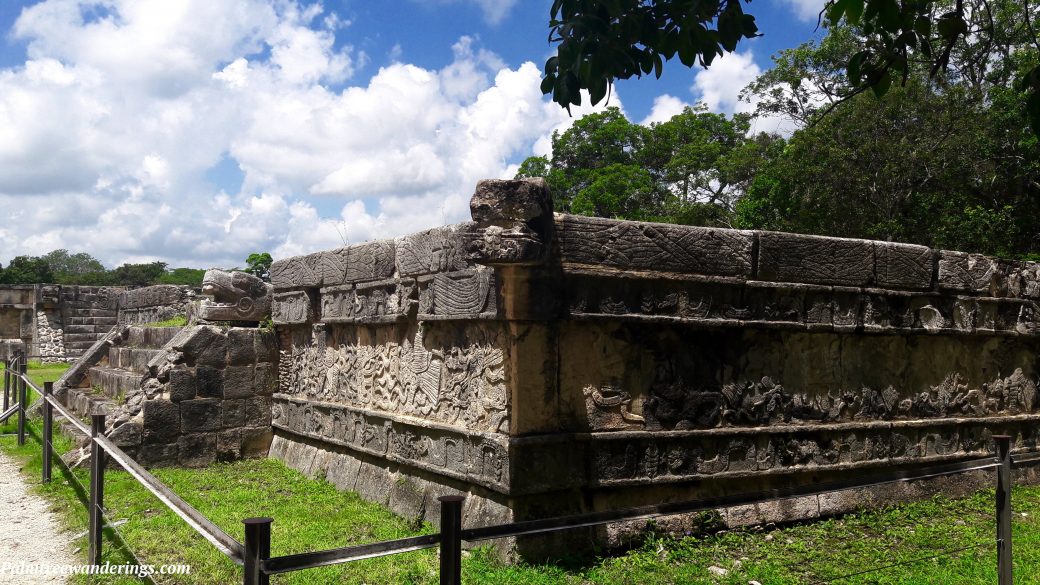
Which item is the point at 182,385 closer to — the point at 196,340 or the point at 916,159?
the point at 196,340

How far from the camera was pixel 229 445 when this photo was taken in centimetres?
809

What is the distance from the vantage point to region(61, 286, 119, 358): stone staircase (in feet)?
66.0

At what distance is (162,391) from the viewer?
25.4ft

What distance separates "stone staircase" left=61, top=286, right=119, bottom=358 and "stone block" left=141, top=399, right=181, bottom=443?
13.9 metres

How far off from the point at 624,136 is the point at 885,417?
91.4 feet

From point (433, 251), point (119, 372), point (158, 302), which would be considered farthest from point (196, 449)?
point (158, 302)

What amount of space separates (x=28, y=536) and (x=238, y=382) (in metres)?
2.87

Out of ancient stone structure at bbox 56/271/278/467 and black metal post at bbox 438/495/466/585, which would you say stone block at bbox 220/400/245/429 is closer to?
ancient stone structure at bbox 56/271/278/467

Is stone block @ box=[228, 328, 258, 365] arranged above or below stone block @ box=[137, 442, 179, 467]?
above

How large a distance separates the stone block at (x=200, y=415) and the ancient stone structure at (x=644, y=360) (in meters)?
1.33

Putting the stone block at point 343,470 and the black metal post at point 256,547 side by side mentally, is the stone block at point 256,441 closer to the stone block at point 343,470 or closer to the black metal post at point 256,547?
the stone block at point 343,470

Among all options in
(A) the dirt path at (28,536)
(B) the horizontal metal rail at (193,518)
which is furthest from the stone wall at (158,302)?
(B) the horizontal metal rail at (193,518)

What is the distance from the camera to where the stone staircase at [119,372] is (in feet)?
29.9

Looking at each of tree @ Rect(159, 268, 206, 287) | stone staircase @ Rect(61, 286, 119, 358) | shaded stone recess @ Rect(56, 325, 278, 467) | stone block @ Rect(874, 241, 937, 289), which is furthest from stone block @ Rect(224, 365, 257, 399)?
tree @ Rect(159, 268, 206, 287)
